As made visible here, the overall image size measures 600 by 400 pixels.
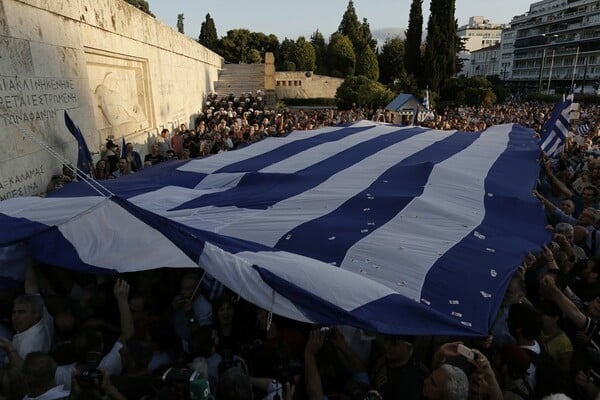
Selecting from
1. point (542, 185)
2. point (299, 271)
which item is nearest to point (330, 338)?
point (299, 271)

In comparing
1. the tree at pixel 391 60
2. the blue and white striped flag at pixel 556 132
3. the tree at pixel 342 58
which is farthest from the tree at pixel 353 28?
the blue and white striped flag at pixel 556 132

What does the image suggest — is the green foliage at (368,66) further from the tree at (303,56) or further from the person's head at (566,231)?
the person's head at (566,231)

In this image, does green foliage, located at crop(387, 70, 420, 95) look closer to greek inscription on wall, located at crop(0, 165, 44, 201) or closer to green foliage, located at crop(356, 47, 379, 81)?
green foliage, located at crop(356, 47, 379, 81)

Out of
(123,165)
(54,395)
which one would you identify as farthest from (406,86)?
(54,395)

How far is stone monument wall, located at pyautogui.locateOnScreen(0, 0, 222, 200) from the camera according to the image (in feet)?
15.3

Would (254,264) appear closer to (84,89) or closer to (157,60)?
(84,89)

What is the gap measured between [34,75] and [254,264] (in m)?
4.51

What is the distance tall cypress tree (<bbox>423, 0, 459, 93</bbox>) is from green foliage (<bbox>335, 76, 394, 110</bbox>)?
→ 852 centimetres

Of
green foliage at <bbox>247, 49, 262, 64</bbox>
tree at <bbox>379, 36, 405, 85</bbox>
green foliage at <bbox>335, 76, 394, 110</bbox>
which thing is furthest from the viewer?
tree at <bbox>379, 36, 405, 85</bbox>

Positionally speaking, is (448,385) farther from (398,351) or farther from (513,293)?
(513,293)

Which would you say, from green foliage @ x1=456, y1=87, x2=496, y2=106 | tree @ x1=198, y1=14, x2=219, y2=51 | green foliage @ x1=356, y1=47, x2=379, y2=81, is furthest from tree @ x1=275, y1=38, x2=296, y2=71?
green foliage @ x1=456, y1=87, x2=496, y2=106

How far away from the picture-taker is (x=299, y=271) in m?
2.08

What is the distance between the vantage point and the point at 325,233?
110 inches

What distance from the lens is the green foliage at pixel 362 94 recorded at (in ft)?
71.6
